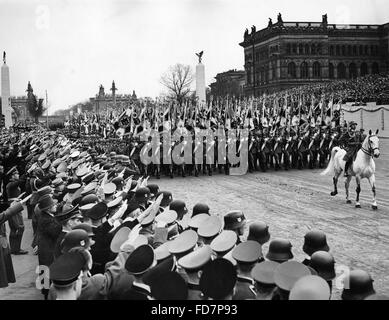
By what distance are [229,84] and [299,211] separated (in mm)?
88953

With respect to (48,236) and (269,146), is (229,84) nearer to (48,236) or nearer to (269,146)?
(269,146)

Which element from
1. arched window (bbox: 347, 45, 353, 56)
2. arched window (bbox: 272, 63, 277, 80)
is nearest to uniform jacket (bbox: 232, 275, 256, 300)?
arched window (bbox: 272, 63, 277, 80)

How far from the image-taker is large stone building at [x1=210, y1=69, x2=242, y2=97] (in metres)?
95.1

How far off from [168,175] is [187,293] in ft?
53.7

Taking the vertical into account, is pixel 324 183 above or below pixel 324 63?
below

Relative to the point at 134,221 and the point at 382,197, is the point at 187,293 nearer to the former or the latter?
the point at 134,221

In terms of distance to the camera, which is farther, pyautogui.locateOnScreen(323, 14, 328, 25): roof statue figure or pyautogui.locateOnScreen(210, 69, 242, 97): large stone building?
pyautogui.locateOnScreen(210, 69, 242, 97): large stone building

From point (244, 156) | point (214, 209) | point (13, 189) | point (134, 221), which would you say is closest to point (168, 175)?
point (244, 156)

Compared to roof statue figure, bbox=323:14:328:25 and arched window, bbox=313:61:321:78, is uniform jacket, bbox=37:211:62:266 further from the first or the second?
roof statue figure, bbox=323:14:328:25

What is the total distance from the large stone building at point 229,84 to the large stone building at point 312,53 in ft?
37.6

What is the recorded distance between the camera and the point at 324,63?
78.0 metres

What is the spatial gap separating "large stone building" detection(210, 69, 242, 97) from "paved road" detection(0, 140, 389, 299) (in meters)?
74.7

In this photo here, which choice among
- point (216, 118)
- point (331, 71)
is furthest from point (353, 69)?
point (216, 118)

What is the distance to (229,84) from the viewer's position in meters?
99.2
